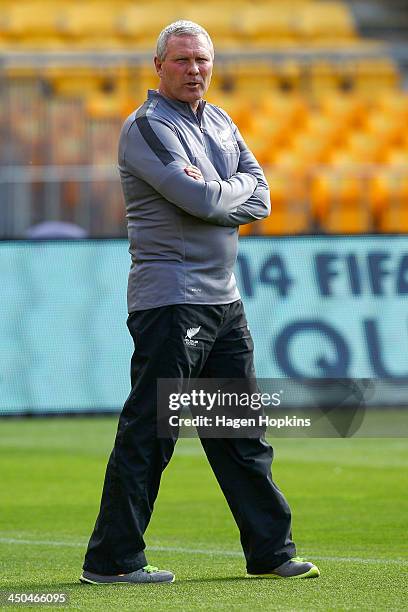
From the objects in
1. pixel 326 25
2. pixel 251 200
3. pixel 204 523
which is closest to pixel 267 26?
pixel 326 25

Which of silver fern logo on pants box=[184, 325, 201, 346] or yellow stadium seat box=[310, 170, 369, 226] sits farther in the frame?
yellow stadium seat box=[310, 170, 369, 226]

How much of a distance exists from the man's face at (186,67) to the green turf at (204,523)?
1929 millimetres

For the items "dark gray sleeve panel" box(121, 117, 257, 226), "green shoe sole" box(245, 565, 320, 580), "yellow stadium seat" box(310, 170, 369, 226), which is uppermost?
"dark gray sleeve panel" box(121, 117, 257, 226)

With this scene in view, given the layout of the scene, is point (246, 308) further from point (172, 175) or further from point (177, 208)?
point (172, 175)

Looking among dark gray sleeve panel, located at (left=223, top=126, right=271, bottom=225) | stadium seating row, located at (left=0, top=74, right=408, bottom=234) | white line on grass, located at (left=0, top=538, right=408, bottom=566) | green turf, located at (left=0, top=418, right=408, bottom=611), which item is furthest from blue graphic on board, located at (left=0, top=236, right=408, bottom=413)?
dark gray sleeve panel, located at (left=223, top=126, right=271, bottom=225)

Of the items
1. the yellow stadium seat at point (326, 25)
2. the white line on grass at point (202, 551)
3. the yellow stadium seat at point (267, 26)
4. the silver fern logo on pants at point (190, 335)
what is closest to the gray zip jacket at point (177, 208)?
the silver fern logo on pants at point (190, 335)

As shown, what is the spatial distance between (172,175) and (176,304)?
0.50m

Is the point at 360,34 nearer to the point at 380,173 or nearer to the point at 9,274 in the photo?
the point at 380,173

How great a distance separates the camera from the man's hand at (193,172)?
5.29m

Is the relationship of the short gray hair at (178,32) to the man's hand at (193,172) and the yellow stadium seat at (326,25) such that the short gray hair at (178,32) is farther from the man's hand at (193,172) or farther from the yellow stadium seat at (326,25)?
the yellow stadium seat at (326,25)

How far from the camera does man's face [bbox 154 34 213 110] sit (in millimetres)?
5348

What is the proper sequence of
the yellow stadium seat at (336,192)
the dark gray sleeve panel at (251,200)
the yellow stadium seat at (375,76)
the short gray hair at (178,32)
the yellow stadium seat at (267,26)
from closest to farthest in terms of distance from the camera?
the short gray hair at (178,32), the dark gray sleeve panel at (251,200), the yellow stadium seat at (336,192), the yellow stadium seat at (375,76), the yellow stadium seat at (267,26)

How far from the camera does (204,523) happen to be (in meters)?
7.52

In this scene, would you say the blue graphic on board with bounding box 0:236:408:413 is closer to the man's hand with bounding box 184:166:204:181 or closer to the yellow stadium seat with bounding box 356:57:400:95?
the man's hand with bounding box 184:166:204:181
